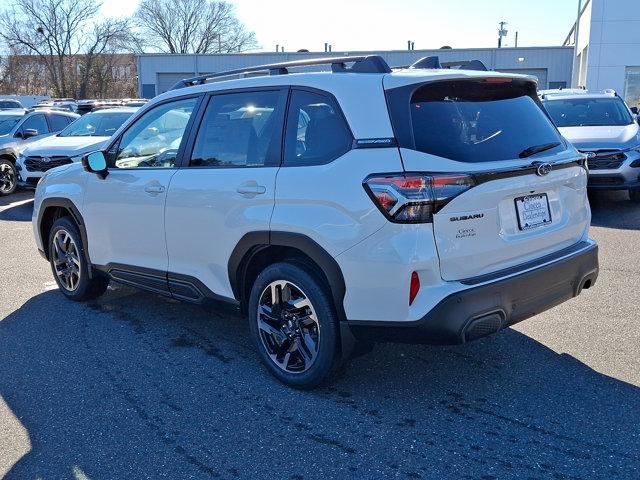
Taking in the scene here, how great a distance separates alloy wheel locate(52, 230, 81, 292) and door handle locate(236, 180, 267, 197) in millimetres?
2355

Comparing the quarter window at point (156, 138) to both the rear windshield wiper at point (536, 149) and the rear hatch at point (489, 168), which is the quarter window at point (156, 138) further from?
the rear windshield wiper at point (536, 149)

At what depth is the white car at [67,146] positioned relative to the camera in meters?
11.9

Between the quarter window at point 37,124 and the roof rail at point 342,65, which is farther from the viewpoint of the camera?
the quarter window at point 37,124

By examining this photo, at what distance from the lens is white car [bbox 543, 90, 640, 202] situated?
31.3ft

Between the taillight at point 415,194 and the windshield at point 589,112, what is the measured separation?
848cm

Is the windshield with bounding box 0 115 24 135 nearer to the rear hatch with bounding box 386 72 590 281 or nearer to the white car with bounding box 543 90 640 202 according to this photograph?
the white car with bounding box 543 90 640 202

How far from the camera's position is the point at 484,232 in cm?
336

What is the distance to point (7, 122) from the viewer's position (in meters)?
15.8

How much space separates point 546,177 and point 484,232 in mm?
646

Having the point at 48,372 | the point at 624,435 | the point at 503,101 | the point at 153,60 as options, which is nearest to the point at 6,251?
the point at 48,372

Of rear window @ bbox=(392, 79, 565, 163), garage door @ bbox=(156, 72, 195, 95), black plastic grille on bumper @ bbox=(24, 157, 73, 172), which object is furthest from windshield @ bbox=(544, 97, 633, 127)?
garage door @ bbox=(156, 72, 195, 95)

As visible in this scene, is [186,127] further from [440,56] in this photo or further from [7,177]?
[440,56]

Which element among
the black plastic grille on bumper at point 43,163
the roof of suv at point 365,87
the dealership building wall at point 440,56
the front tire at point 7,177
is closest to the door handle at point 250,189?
the roof of suv at point 365,87

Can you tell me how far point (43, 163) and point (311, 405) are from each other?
1012 cm
